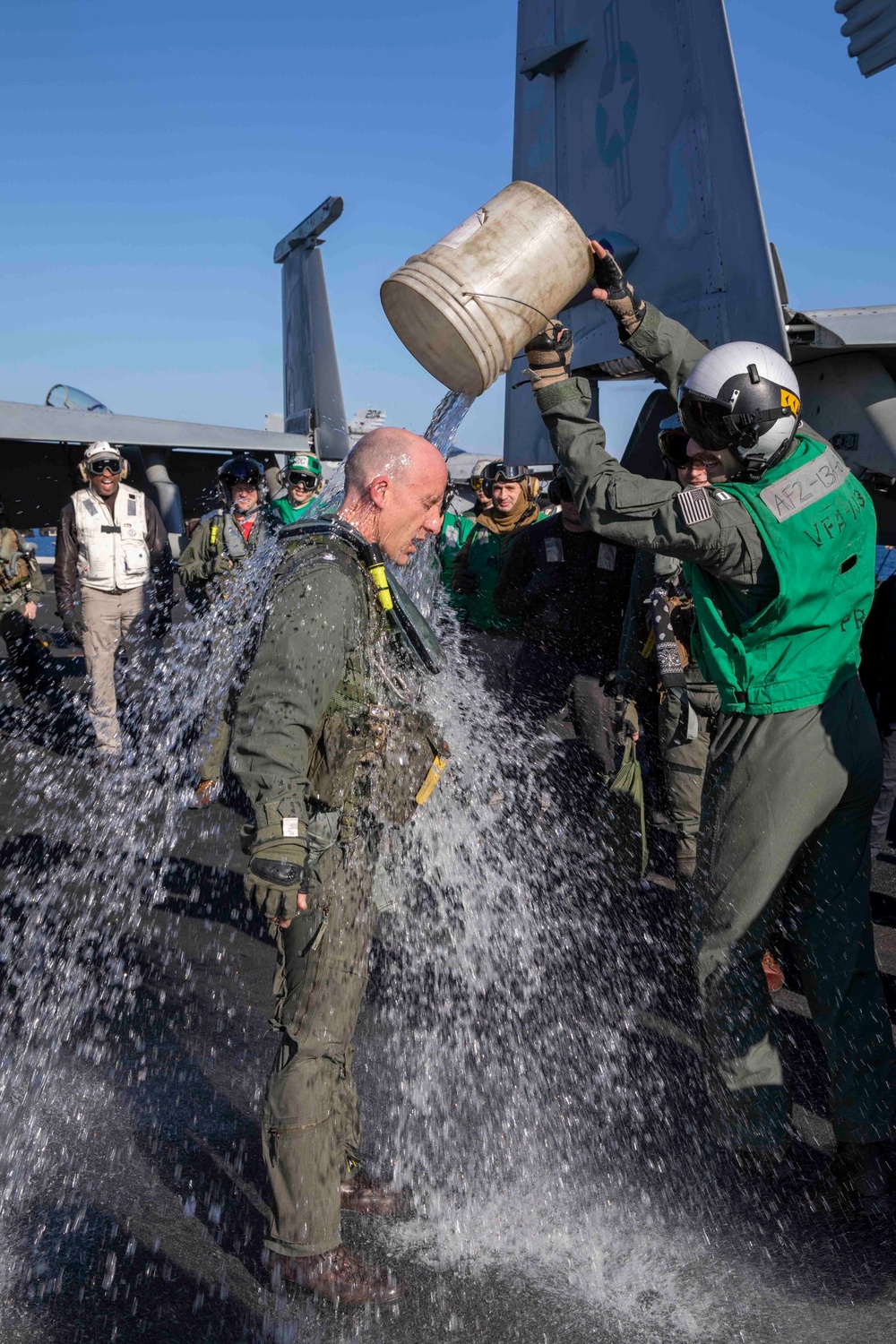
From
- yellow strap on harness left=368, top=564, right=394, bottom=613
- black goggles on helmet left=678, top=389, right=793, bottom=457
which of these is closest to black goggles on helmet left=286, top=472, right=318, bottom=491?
black goggles on helmet left=678, top=389, right=793, bottom=457

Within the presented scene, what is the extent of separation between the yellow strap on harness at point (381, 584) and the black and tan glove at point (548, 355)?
0.78 meters

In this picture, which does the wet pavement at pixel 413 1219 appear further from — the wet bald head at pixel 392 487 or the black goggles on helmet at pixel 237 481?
the black goggles on helmet at pixel 237 481

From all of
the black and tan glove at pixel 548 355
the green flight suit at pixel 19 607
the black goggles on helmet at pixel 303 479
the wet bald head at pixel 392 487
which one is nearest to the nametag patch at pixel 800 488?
the black and tan glove at pixel 548 355

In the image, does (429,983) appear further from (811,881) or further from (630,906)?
(811,881)

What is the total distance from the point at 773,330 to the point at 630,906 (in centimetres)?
317

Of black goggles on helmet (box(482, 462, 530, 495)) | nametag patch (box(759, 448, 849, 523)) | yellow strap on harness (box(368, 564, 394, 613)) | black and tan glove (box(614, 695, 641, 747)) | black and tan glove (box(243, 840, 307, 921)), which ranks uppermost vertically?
black goggles on helmet (box(482, 462, 530, 495))

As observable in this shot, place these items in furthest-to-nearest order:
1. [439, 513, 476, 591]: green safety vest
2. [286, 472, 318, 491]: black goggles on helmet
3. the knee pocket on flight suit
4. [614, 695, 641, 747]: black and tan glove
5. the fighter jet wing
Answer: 1. the fighter jet wing
2. [439, 513, 476, 591]: green safety vest
3. [286, 472, 318, 491]: black goggles on helmet
4. [614, 695, 641, 747]: black and tan glove
5. the knee pocket on flight suit

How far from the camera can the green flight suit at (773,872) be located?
2.41m

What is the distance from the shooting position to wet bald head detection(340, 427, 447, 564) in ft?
7.70

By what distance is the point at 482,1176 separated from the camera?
104 inches

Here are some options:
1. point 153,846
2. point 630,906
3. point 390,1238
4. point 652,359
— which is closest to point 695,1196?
point 390,1238

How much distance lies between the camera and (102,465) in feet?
24.0

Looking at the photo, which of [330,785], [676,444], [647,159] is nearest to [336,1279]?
[330,785]

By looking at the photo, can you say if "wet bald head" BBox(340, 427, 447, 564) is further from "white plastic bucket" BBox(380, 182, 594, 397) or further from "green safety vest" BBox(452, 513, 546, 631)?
"green safety vest" BBox(452, 513, 546, 631)
